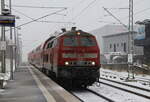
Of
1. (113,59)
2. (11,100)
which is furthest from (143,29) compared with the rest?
(11,100)

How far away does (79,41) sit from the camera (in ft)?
56.2

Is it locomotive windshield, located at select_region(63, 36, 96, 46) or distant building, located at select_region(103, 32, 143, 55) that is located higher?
distant building, located at select_region(103, 32, 143, 55)

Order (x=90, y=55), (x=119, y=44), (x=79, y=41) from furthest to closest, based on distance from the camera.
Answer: (x=119, y=44)
(x=79, y=41)
(x=90, y=55)

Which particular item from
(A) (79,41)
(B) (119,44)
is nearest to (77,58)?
(A) (79,41)

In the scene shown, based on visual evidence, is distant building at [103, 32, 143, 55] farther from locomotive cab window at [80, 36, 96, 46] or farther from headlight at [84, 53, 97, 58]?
headlight at [84, 53, 97, 58]

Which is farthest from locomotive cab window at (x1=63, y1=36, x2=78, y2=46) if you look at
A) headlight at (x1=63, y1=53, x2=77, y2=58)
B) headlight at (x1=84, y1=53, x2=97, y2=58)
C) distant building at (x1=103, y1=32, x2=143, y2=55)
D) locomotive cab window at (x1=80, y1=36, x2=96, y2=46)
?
distant building at (x1=103, y1=32, x2=143, y2=55)

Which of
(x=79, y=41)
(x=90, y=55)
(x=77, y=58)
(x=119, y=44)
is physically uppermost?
(x=119, y=44)

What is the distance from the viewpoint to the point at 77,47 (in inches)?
666

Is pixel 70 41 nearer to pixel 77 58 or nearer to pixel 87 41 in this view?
pixel 87 41

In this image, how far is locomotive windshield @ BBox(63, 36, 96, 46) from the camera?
55.9 feet

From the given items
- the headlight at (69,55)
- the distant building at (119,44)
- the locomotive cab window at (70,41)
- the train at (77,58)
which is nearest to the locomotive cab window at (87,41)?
the train at (77,58)

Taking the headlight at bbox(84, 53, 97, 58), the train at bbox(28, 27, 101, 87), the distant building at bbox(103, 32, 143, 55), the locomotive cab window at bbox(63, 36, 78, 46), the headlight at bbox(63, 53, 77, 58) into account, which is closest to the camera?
the train at bbox(28, 27, 101, 87)

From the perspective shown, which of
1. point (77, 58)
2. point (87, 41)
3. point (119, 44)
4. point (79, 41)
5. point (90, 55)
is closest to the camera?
point (77, 58)

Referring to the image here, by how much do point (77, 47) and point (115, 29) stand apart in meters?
103
